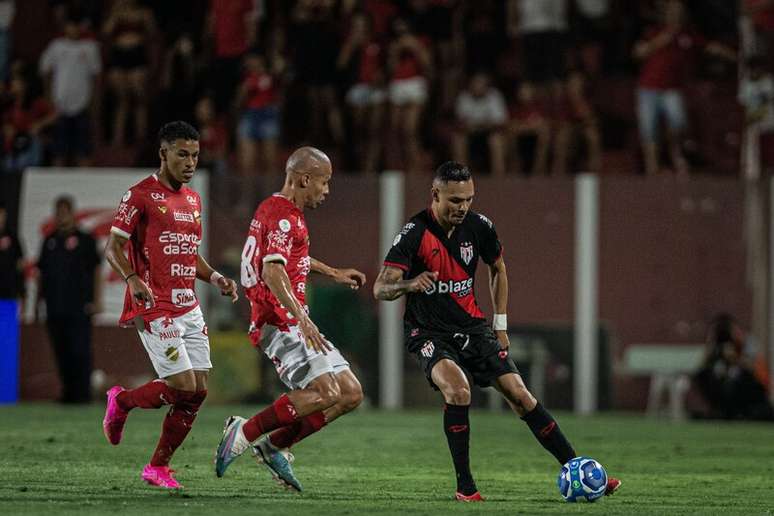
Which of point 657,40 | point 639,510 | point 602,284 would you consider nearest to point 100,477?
point 639,510

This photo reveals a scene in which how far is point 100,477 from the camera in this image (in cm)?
1026

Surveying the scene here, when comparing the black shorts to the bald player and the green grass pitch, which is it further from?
the green grass pitch

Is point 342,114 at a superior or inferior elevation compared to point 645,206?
superior

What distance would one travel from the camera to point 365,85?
21844 millimetres

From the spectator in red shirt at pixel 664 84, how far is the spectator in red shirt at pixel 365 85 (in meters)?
3.79

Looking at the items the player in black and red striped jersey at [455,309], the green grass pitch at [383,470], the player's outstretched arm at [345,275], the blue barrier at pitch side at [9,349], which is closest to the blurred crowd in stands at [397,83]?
the blue barrier at pitch side at [9,349]

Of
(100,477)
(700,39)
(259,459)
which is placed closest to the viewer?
(259,459)

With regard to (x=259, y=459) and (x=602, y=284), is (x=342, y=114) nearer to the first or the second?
(x=602, y=284)

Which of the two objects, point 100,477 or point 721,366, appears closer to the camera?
point 100,477

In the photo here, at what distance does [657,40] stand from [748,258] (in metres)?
3.35

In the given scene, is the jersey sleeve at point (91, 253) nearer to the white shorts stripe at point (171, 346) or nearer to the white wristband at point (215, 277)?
the white wristband at point (215, 277)

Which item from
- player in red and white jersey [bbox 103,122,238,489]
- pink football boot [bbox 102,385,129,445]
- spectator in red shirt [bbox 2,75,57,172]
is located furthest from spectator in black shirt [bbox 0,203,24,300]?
player in red and white jersey [bbox 103,122,238,489]

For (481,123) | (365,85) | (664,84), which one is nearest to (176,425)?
(481,123)

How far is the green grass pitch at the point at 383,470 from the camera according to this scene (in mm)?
8773
